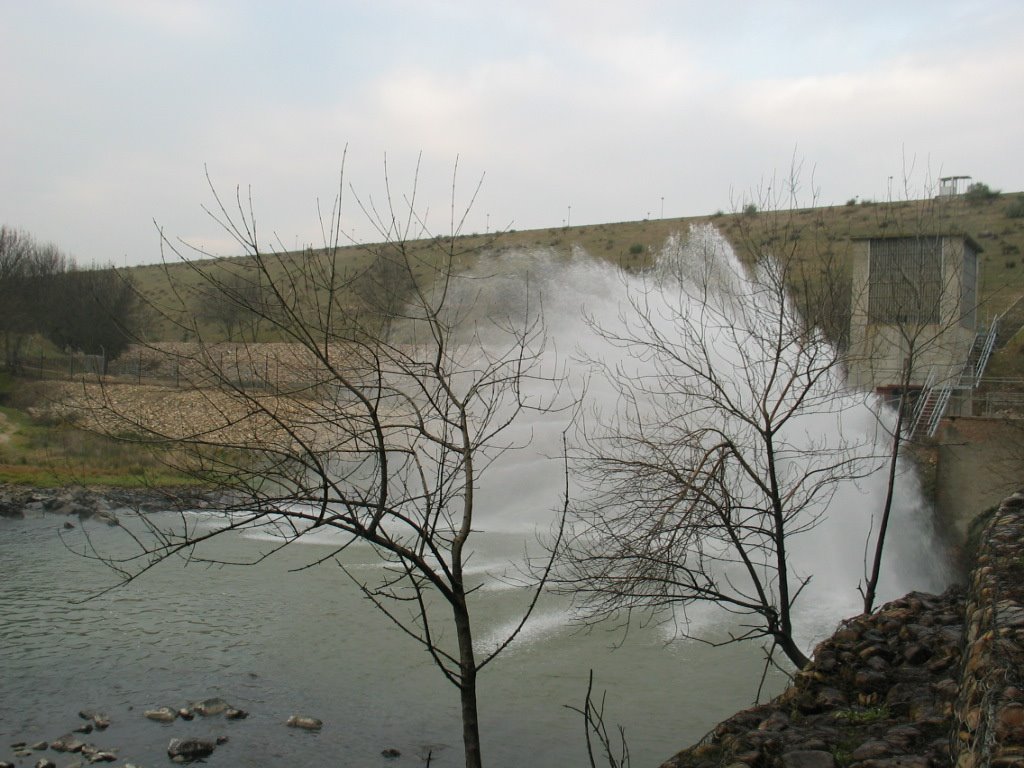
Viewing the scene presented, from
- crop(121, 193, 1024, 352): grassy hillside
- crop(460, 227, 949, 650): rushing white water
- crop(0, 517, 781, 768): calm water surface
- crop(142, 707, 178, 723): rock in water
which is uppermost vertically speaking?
crop(121, 193, 1024, 352): grassy hillside

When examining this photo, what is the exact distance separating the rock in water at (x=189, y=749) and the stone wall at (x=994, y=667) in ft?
28.1

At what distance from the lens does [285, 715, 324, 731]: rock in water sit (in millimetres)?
11836

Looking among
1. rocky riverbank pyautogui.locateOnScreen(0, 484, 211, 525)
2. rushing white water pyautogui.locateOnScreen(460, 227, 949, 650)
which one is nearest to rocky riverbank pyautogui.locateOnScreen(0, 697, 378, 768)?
rushing white water pyautogui.locateOnScreen(460, 227, 949, 650)

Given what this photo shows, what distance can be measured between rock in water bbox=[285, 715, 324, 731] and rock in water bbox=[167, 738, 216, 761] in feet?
3.48

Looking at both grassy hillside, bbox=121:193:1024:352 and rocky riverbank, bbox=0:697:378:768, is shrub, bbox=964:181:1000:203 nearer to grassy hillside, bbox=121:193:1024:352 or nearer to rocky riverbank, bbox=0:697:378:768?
grassy hillside, bbox=121:193:1024:352

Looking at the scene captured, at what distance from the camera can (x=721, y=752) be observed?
7496 mm

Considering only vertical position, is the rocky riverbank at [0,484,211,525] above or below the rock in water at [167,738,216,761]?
below

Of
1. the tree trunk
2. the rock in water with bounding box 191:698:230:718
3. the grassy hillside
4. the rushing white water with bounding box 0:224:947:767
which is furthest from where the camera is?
the grassy hillside

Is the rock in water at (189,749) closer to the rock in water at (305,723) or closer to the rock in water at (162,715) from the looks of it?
the rock in water at (162,715)

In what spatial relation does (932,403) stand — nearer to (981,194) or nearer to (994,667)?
(994,667)

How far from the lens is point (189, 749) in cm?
1090

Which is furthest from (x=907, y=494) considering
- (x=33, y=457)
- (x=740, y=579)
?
(x=33, y=457)

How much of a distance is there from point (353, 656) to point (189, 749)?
401cm

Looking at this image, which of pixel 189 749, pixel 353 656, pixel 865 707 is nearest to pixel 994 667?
pixel 865 707
